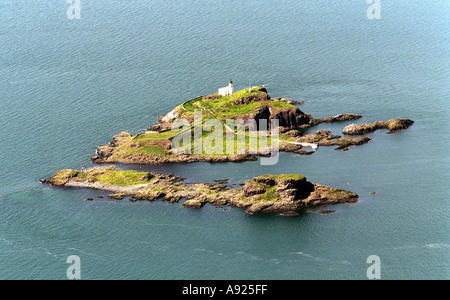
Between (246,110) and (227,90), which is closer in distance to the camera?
(246,110)

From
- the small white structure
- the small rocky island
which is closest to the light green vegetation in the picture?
the small rocky island

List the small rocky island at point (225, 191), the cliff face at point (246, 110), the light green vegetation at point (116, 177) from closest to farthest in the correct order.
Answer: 1. the small rocky island at point (225, 191)
2. the light green vegetation at point (116, 177)
3. the cliff face at point (246, 110)

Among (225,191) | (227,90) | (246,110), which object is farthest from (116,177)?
(227,90)

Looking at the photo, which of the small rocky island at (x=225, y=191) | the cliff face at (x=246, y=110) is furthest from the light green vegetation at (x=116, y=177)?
the cliff face at (x=246, y=110)

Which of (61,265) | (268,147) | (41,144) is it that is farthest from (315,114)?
(61,265)

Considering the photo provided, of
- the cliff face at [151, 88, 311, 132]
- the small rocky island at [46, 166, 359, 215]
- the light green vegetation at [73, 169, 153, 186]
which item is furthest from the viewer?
the cliff face at [151, 88, 311, 132]

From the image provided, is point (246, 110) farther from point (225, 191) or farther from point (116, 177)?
point (116, 177)

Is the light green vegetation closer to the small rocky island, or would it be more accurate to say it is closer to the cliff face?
the small rocky island

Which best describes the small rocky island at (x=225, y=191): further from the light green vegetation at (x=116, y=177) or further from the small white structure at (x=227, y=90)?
the small white structure at (x=227, y=90)
